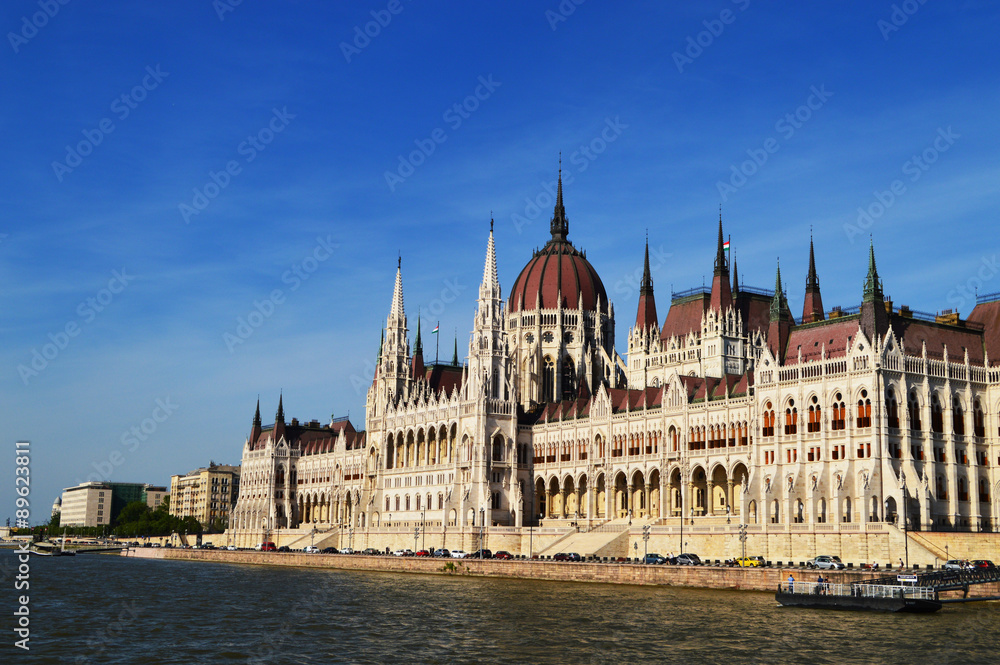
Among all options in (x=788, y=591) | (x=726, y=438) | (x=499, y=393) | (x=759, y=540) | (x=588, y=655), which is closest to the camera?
(x=588, y=655)

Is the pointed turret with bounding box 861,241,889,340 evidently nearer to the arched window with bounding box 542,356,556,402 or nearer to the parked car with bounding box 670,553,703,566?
the parked car with bounding box 670,553,703,566

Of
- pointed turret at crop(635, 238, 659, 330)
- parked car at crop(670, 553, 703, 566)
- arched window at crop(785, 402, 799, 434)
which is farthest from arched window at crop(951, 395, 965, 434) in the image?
pointed turret at crop(635, 238, 659, 330)

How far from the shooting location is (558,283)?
552 feet

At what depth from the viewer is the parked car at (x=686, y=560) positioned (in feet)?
304

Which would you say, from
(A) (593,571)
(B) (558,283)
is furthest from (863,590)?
(B) (558,283)

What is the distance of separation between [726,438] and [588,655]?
61.3m

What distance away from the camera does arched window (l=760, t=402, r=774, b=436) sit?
108 meters

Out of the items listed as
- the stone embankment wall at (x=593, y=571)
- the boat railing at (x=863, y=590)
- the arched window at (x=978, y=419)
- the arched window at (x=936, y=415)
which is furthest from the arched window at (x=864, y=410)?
the boat railing at (x=863, y=590)

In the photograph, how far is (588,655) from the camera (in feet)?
185

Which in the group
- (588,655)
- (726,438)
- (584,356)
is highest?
(584,356)

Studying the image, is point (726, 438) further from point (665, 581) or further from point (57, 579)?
point (57, 579)

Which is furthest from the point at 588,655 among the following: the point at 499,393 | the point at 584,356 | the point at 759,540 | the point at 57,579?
the point at 584,356

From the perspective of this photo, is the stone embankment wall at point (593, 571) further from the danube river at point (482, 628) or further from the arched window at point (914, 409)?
the arched window at point (914, 409)

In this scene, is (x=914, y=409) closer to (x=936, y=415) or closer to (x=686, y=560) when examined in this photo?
(x=936, y=415)
